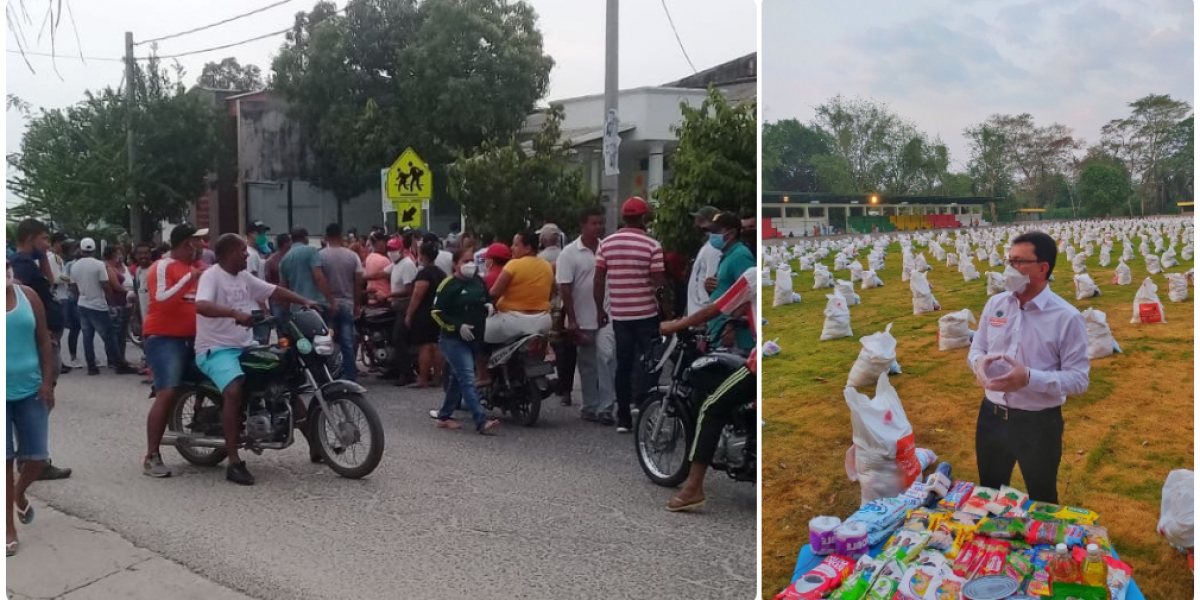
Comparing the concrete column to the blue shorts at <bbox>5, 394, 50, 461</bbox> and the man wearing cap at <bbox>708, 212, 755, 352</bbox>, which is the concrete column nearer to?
the man wearing cap at <bbox>708, 212, 755, 352</bbox>

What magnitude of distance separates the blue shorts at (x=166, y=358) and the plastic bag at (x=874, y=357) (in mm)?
3662

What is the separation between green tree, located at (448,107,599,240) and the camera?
5.60 meters

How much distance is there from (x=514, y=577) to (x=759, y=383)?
1.44m

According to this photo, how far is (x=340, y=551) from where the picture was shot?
4.46 meters

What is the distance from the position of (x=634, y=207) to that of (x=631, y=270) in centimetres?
47

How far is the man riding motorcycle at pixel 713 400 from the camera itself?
4.10m

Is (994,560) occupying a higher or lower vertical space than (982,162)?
lower

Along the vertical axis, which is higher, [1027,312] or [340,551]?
[1027,312]

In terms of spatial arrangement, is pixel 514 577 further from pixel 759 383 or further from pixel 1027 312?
pixel 1027 312

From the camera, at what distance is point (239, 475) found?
5.52 metres

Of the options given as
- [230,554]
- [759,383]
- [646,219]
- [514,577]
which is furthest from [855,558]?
[646,219]

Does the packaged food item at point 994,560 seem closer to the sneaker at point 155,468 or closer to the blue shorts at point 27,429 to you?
the blue shorts at point 27,429

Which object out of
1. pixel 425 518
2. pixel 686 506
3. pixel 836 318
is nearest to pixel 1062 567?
pixel 836 318

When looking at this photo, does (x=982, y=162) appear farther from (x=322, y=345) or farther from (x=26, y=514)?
(x=26, y=514)
